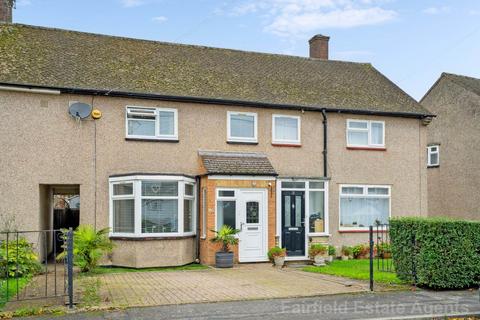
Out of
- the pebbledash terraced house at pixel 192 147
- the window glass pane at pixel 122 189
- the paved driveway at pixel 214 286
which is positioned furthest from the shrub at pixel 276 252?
the window glass pane at pixel 122 189

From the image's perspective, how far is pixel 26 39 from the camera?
18312 mm

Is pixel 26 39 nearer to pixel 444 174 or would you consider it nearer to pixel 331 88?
pixel 331 88

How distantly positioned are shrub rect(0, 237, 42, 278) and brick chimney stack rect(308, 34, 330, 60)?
15262 millimetres

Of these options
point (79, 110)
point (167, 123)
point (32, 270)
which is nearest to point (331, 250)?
point (167, 123)

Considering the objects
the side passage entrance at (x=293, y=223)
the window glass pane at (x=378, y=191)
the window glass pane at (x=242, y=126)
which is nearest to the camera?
the side passage entrance at (x=293, y=223)

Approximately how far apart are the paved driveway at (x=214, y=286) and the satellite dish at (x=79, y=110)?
4.97 meters

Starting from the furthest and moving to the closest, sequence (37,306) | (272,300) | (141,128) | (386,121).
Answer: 1. (386,121)
2. (141,128)
3. (272,300)
4. (37,306)

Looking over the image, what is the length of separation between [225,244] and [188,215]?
1.70 metres

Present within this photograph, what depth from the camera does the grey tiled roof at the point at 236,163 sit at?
55.5 feet

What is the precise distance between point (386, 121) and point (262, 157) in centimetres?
539

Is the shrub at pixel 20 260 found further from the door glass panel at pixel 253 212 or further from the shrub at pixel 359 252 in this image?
the shrub at pixel 359 252

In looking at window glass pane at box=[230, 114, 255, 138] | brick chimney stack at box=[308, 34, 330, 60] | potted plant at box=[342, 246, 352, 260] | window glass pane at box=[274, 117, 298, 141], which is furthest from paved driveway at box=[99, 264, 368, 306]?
brick chimney stack at box=[308, 34, 330, 60]

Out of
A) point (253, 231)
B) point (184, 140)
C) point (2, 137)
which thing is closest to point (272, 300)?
point (253, 231)

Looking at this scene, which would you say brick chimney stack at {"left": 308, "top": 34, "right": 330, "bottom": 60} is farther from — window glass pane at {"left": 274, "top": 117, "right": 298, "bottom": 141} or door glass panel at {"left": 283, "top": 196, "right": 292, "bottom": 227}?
door glass panel at {"left": 283, "top": 196, "right": 292, "bottom": 227}
